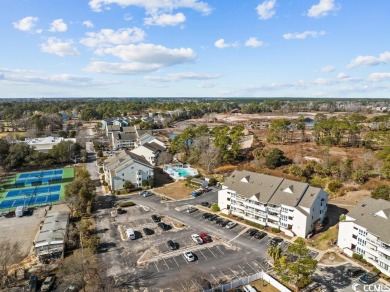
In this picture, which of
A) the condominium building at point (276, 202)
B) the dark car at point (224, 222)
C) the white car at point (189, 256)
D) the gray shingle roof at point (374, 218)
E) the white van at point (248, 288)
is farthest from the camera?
the dark car at point (224, 222)

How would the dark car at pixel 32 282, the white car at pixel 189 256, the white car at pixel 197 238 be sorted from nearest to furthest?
the dark car at pixel 32 282 → the white car at pixel 189 256 → the white car at pixel 197 238

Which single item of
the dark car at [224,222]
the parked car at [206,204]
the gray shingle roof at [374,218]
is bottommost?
the dark car at [224,222]

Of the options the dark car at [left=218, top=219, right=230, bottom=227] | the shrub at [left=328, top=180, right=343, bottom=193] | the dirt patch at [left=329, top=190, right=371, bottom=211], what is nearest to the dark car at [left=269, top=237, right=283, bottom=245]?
the dark car at [left=218, top=219, right=230, bottom=227]

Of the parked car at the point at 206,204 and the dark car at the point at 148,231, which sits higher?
the parked car at the point at 206,204

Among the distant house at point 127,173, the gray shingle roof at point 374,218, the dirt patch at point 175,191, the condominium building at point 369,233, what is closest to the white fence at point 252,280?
the condominium building at point 369,233

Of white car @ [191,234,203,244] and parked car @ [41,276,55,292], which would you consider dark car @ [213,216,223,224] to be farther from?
parked car @ [41,276,55,292]

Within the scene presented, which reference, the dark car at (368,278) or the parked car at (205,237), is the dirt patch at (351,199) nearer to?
the dark car at (368,278)

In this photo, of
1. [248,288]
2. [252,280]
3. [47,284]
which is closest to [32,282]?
[47,284]
